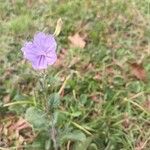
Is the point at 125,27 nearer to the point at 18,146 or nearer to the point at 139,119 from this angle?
the point at 139,119

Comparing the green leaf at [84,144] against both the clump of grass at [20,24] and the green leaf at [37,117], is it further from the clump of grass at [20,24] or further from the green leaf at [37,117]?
the clump of grass at [20,24]

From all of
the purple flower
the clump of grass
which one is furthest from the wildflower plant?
the clump of grass

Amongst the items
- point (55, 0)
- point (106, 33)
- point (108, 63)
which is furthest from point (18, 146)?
point (55, 0)

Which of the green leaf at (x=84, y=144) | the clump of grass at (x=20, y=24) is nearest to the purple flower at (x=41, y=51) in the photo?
the green leaf at (x=84, y=144)

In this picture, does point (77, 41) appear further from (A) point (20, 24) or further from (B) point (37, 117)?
(B) point (37, 117)

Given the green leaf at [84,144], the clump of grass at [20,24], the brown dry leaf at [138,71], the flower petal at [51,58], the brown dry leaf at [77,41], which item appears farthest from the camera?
the clump of grass at [20,24]

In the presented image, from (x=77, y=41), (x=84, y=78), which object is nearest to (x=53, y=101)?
(x=84, y=78)
